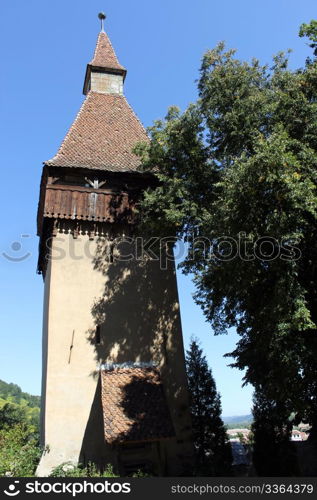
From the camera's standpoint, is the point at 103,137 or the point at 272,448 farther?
the point at 103,137

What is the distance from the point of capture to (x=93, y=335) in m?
13.8

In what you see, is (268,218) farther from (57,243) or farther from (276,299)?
(57,243)

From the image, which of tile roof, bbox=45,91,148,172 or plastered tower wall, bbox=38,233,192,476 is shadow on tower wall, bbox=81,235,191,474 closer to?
plastered tower wall, bbox=38,233,192,476

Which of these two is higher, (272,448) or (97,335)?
(97,335)

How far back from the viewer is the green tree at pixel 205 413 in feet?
55.2

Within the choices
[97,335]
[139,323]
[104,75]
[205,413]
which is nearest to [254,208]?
A: [139,323]

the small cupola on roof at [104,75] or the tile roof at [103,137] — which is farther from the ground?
the small cupola on roof at [104,75]

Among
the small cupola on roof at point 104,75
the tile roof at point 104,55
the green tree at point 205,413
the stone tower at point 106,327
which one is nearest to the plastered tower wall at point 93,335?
the stone tower at point 106,327

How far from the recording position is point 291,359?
33.0 feet

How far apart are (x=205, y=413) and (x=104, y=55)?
63.2ft

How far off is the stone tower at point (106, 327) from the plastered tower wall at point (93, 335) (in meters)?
0.03

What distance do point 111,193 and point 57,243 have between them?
2.81m

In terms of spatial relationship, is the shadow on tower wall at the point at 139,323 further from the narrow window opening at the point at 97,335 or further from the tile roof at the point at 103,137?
the tile roof at the point at 103,137

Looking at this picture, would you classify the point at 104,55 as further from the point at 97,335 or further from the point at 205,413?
the point at 205,413
